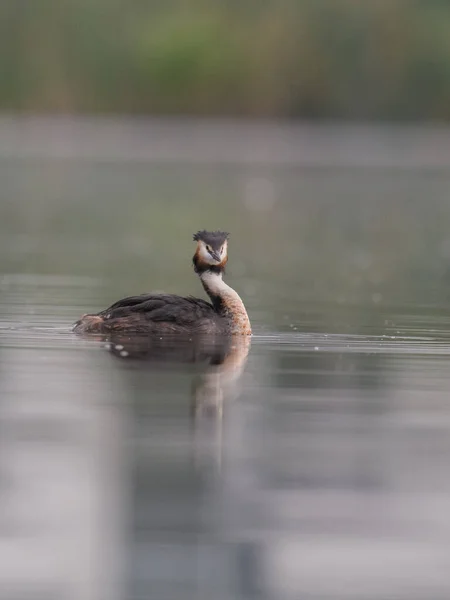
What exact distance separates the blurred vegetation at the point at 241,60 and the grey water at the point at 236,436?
35.3m

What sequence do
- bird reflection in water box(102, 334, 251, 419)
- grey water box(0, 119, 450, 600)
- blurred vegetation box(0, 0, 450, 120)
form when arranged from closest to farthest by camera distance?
grey water box(0, 119, 450, 600) < bird reflection in water box(102, 334, 251, 419) < blurred vegetation box(0, 0, 450, 120)

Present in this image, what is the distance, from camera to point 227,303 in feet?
39.2

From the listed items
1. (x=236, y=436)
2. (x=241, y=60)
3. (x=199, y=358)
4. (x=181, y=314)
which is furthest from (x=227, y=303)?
(x=241, y=60)

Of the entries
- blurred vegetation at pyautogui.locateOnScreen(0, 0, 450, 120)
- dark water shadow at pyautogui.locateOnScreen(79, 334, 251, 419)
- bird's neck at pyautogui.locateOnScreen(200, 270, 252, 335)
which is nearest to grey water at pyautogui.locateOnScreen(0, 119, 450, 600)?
dark water shadow at pyautogui.locateOnScreen(79, 334, 251, 419)

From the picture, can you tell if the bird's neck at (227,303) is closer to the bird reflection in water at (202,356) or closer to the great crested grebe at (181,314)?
the great crested grebe at (181,314)

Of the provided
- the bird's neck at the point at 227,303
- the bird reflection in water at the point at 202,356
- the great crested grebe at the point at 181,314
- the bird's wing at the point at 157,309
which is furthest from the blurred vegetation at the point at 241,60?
the bird reflection in water at the point at 202,356

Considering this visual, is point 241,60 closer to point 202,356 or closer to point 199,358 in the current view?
point 202,356

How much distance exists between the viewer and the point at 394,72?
57.3 m

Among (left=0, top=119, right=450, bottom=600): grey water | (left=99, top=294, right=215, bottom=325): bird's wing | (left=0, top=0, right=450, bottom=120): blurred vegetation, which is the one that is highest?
(left=0, top=0, right=450, bottom=120): blurred vegetation

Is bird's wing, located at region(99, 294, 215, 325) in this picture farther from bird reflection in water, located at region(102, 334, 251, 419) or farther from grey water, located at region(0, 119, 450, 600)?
grey water, located at region(0, 119, 450, 600)

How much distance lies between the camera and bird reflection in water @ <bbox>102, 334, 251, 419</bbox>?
8.88 metres

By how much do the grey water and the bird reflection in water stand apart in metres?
0.03

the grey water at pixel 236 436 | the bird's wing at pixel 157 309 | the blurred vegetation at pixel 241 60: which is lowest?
the grey water at pixel 236 436

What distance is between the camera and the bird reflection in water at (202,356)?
349 inches
